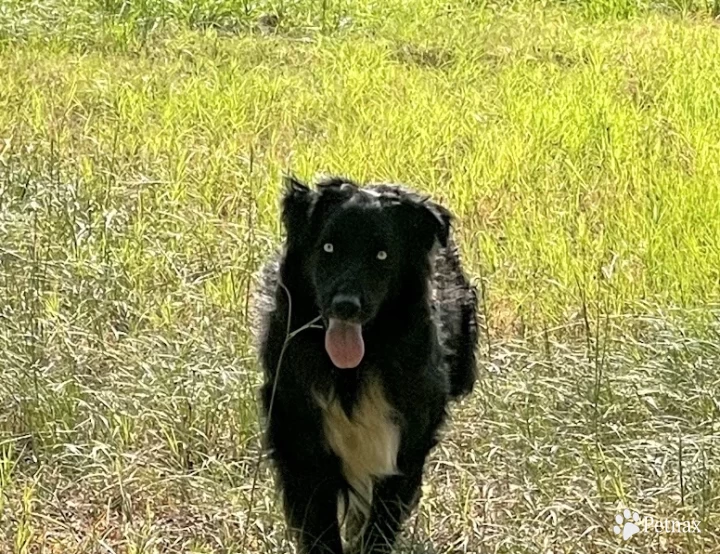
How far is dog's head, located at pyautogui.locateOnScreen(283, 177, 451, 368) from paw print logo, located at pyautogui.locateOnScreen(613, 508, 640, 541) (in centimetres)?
87

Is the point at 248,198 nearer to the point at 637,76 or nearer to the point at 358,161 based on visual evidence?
the point at 358,161

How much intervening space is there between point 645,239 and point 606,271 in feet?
2.20

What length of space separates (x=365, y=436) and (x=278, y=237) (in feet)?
6.86

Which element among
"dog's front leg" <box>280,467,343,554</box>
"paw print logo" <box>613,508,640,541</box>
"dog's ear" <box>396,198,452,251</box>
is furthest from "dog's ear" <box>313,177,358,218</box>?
"paw print logo" <box>613,508,640,541</box>

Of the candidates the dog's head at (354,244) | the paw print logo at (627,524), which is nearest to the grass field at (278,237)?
the paw print logo at (627,524)

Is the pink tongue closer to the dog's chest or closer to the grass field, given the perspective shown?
the dog's chest

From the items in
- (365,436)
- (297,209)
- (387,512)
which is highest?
(297,209)

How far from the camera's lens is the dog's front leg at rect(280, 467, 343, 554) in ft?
11.5

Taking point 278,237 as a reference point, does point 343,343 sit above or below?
above

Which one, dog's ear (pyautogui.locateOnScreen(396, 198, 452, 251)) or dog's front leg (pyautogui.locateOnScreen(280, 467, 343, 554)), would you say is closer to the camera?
dog's front leg (pyautogui.locateOnScreen(280, 467, 343, 554))

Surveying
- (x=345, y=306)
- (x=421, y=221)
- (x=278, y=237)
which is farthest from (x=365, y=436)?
(x=278, y=237)

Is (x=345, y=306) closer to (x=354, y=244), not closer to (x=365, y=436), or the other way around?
(x=354, y=244)

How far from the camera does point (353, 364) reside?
338 cm

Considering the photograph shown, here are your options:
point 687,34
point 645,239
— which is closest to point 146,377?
point 645,239
